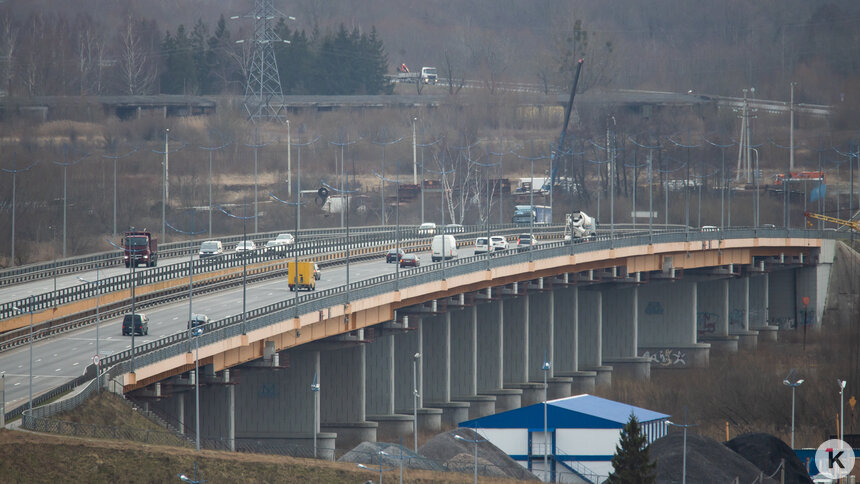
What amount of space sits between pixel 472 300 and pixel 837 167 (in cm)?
→ 7656

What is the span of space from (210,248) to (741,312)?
146 ft

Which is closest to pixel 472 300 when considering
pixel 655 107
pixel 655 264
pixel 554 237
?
pixel 655 264

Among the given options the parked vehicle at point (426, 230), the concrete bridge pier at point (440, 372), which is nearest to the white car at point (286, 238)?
the parked vehicle at point (426, 230)

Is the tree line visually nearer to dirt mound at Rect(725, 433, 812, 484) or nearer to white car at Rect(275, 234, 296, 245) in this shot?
white car at Rect(275, 234, 296, 245)

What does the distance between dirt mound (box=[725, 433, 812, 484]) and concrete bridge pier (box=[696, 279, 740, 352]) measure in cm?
5231

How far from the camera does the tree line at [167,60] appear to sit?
584 ft

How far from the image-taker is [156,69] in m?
187

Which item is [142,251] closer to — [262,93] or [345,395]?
[345,395]

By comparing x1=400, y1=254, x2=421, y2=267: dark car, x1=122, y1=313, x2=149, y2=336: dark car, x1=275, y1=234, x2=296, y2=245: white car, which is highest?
x1=275, y1=234, x2=296, y2=245: white car

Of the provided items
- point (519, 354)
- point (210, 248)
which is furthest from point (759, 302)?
point (210, 248)

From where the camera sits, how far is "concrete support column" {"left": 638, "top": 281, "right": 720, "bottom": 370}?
106000mm

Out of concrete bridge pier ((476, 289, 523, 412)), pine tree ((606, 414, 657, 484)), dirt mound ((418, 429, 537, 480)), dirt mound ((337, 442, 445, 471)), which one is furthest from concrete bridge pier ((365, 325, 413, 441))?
pine tree ((606, 414, 657, 484))

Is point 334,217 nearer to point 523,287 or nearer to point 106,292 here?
point 523,287

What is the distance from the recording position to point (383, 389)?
78500 millimetres
